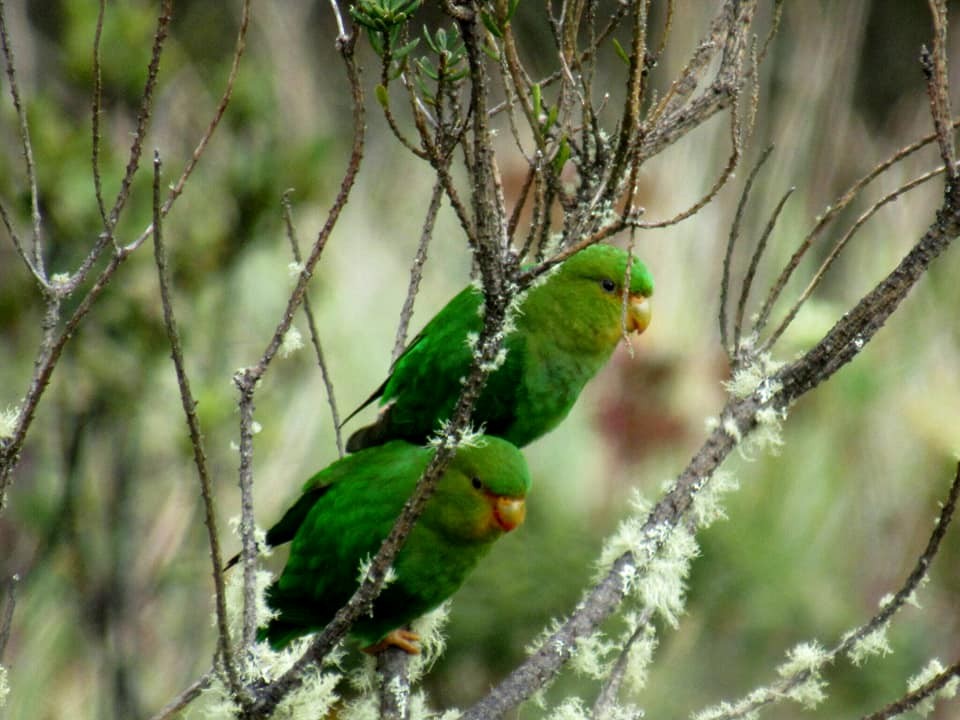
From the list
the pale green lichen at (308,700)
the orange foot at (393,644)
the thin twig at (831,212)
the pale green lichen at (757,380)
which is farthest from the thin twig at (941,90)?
the orange foot at (393,644)

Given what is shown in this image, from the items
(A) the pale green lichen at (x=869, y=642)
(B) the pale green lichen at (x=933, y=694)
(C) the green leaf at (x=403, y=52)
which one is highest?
(C) the green leaf at (x=403, y=52)

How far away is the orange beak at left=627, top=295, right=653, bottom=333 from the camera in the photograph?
2057 mm

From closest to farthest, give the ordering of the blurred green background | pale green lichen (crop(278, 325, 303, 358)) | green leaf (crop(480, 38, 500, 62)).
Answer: green leaf (crop(480, 38, 500, 62))
pale green lichen (crop(278, 325, 303, 358))
the blurred green background

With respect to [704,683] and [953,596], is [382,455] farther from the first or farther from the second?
[953,596]

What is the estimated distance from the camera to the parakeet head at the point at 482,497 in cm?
181

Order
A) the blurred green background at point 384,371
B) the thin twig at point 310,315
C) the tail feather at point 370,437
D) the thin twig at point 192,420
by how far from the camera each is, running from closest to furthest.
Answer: the thin twig at point 192,420 → the thin twig at point 310,315 → the tail feather at point 370,437 → the blurred green background at point 384,371

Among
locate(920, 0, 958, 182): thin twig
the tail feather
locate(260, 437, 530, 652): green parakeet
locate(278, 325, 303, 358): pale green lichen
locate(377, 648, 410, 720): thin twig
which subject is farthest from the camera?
the tail feather

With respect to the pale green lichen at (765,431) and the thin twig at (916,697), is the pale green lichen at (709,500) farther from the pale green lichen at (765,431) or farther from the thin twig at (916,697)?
the thin twig at (916,697)

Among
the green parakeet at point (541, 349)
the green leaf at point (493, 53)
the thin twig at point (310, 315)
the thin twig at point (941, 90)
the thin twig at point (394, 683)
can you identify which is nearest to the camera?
the thin twig at point (941, 90)

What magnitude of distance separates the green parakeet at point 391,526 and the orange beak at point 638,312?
40cm

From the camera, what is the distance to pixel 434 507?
5.99ft

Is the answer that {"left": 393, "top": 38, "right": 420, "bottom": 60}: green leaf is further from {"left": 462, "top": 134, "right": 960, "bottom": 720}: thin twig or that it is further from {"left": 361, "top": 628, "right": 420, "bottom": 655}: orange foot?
{"left": 361, "top": 628, "right": 420, "bottom": 655}: orange foot

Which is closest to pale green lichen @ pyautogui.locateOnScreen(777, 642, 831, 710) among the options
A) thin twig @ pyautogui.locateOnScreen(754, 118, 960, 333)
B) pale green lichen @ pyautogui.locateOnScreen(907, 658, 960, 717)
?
pale green lichen @ pyautogui.locateOnScreen(907, 658, 960, 717)

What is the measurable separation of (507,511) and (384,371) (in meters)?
2.57
